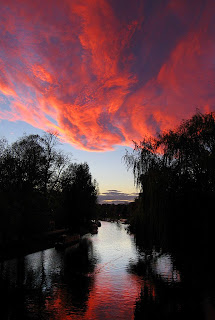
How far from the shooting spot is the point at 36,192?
3819 centimetres

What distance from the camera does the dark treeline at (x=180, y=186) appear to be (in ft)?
60.2

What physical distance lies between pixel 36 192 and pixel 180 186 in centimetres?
2368

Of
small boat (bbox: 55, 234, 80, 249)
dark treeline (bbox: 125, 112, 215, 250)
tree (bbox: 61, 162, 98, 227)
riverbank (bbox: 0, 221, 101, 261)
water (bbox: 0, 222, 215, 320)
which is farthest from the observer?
tree (bbox: 61, 162, 98, 227)

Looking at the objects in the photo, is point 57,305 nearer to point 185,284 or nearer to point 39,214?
point 185,284

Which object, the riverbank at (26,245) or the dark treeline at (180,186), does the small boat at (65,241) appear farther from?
the dark treeline at (180,186)

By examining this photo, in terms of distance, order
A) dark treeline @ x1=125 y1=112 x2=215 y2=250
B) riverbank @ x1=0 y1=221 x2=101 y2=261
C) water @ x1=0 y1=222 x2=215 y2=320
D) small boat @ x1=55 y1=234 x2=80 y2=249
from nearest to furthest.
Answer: water @ x1=0 y1=222 x2=215 y2=320 < dark treeline @ x1=125 y1=112 x2=215 y2=250 < riverbank @ x1=0 y1=221 x2=101 y2=261 < small boat @ x1=55 y1=234 x2=80 y2=249

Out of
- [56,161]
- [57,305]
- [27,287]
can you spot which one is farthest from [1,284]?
[56,161]

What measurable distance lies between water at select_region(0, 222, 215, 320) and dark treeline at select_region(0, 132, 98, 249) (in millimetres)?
6214

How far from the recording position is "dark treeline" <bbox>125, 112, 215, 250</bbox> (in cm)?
1834

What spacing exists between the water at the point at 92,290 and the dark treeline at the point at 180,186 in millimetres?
3306

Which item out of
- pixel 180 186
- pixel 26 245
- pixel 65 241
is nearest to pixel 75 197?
pixel 65 241

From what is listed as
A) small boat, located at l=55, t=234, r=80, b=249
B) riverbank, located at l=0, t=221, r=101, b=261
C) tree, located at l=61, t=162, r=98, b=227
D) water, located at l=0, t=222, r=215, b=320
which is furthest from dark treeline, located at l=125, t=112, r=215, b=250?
tree, located at l=61, t=162, r=98, b=227

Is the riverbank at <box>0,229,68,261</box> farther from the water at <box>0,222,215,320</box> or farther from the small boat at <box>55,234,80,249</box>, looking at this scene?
the water at <box>0,222,215,320</box>

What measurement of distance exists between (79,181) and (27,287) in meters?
42.0
